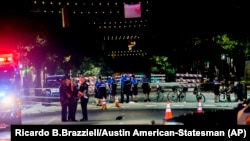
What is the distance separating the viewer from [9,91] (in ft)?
63.1

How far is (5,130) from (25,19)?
15616 millimetres

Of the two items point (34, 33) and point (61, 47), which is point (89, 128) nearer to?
point (34, 33)

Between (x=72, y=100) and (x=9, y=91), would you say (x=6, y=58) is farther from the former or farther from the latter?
(x=72, y=100)

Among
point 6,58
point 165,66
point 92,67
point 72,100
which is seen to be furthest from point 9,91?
point 165,66

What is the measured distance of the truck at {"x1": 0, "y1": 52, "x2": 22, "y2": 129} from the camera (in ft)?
62.4

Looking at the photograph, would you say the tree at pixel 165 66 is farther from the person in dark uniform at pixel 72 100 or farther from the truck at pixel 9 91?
the truck at pixel 9 91

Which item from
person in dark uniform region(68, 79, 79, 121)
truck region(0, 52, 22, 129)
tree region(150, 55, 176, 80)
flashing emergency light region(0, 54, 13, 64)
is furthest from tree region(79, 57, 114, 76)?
flashing emergency light region(0, 54, 13, 64)

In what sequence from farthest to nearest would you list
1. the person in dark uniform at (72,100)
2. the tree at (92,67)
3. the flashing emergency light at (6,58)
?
the tree at (92,67) → the person in dark uniform at (72,100) → the flashing emergency light at (6,58)

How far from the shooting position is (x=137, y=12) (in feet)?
136

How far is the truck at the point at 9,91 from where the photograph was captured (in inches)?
749

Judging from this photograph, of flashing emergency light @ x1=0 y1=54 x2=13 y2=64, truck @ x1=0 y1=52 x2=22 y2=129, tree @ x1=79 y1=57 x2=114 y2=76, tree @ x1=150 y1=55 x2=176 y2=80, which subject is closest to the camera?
truck @ x1=0 y1=52 x2=22 y2=129

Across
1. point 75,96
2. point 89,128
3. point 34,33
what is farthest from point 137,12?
point 89,128

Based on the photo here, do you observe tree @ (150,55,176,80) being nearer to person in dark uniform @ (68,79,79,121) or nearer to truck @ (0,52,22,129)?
person in dark uniform @ (68,79,79,121)

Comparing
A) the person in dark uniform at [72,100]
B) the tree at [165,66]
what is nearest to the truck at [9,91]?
the person in dark uniform at [72,100]
